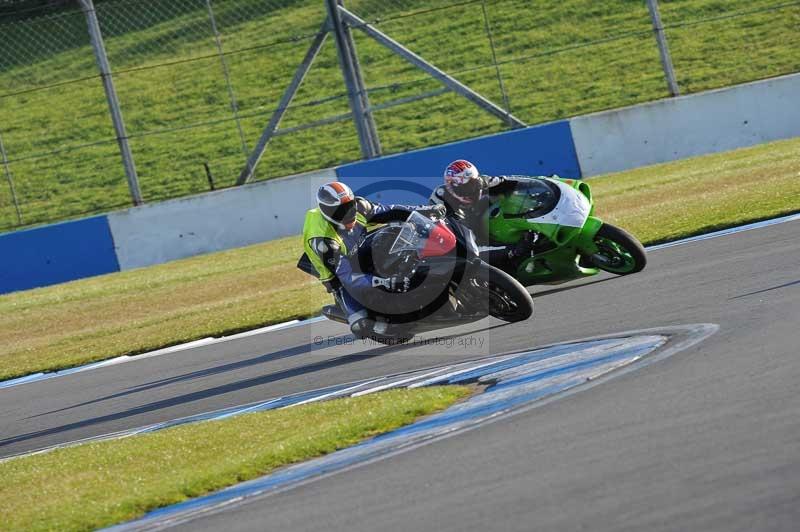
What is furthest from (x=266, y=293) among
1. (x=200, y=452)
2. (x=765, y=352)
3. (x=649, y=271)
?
(x=765, y=352)

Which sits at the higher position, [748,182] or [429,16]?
[429,16]

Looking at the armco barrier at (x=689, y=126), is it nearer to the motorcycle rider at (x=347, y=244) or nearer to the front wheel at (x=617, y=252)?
the front wheel at (x=617, y=252)

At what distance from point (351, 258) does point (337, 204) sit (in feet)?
1.67

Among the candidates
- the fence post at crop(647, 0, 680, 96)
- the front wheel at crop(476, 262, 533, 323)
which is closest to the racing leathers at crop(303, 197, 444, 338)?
the front wheel at crop(476, 262, 533, 323)

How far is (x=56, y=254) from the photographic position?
18.7 meters

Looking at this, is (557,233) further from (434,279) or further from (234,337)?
(234,337)

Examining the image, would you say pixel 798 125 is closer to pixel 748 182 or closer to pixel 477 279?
pixel 748 182

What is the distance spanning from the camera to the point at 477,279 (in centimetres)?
906

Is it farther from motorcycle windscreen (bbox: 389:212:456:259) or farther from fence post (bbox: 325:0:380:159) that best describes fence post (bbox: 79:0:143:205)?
motorcycle windscreen (bbox: 389:212:456:259)

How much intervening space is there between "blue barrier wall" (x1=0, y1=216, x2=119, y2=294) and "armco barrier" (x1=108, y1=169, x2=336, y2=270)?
0.22m

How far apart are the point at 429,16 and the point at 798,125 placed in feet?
35.7

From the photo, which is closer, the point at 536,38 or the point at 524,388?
the point at 524,388

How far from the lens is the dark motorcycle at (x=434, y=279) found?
9070 mm

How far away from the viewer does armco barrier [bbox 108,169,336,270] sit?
18.8 metres
